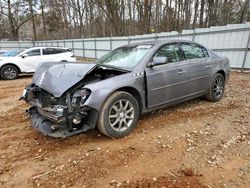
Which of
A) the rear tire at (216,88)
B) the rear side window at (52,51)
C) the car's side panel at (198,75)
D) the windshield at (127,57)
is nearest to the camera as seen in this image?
the windshield at (127,57)

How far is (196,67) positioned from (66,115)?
2.97 meters

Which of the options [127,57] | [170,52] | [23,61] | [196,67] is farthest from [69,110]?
[23,61]

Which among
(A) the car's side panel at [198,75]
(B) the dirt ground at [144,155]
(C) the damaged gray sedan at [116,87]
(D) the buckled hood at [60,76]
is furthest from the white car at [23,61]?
(A) the car's side panel at [198,75]

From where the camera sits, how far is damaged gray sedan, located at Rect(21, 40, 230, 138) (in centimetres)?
340

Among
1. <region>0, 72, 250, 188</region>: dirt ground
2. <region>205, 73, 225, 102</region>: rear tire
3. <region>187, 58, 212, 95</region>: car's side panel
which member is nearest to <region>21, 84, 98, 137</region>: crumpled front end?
<region>0, 72, 250, 188</region>: dirt ground

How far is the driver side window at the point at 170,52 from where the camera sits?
4430mm

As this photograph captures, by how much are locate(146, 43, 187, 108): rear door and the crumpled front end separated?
1.19m

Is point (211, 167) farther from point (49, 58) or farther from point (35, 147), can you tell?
point (49, 58)

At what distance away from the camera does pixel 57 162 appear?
125 inches

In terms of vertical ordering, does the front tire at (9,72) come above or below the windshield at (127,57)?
below

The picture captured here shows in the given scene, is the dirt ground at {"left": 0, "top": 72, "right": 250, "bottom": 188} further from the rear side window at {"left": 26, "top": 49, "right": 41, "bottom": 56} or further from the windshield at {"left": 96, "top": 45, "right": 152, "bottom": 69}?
the rear side window at {"left": 26, "top": 49, "right": 41, "bottom": 56}

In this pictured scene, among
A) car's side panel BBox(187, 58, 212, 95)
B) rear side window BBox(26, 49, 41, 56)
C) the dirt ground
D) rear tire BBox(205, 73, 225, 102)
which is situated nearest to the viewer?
the dirt ground

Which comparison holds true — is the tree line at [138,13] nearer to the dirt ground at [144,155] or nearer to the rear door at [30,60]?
the rear door at [30,60]

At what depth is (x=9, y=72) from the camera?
1100 centimetres
